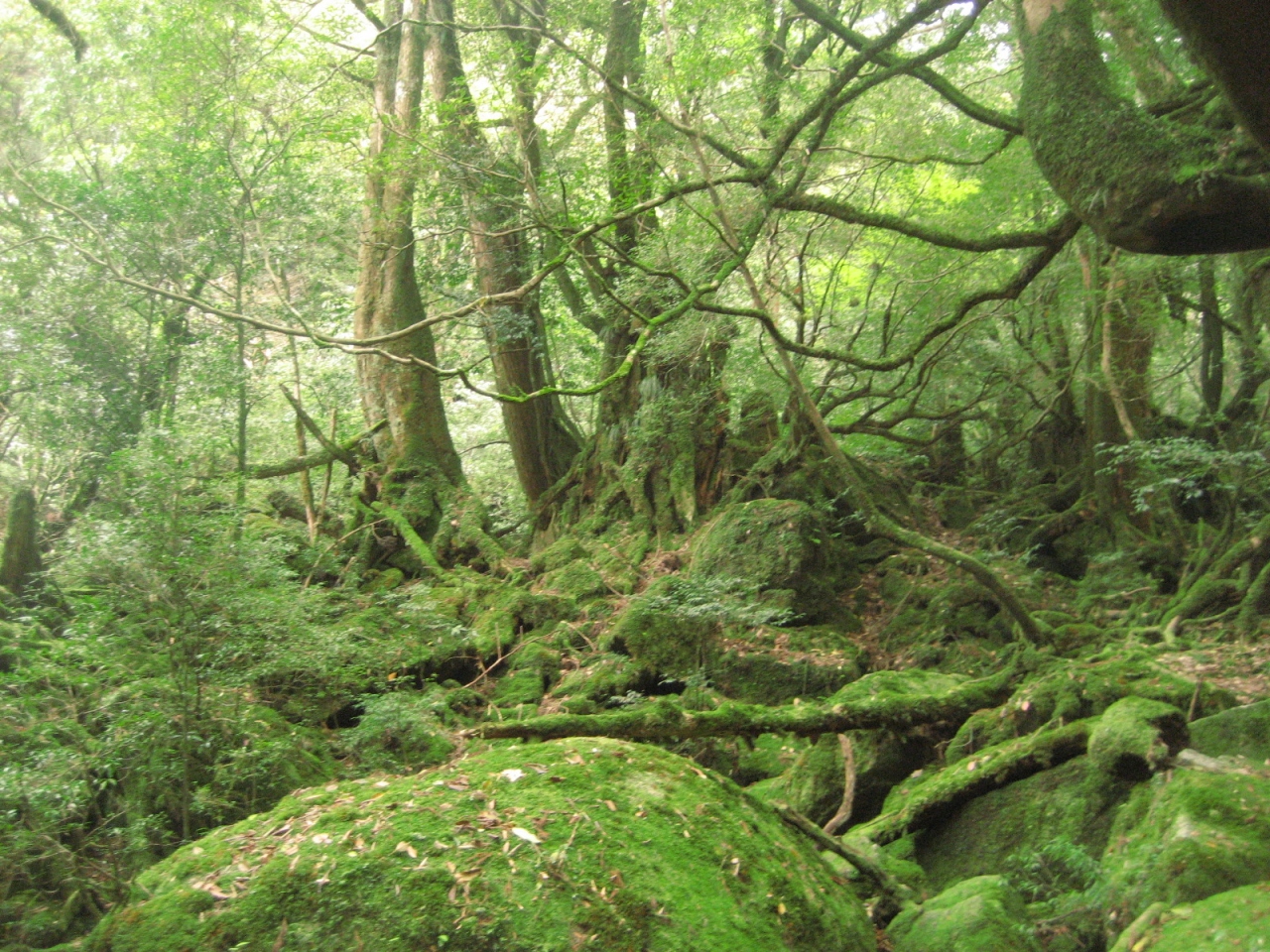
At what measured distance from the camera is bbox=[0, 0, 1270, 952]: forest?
338 centimetres

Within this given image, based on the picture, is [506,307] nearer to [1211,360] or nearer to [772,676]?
[772,676]

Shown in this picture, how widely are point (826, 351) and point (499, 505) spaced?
960cm

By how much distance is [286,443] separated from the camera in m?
16.0

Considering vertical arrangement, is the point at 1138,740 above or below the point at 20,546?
below

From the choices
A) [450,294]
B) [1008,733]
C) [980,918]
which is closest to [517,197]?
[450,294]

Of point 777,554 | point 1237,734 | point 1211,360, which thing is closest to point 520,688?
point 777,554

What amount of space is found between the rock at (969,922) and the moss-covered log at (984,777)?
0.95 meters

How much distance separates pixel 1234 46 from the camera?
2861 millimetres

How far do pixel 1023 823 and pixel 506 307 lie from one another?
31.4 feet

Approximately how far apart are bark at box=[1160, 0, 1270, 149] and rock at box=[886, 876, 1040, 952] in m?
2.92

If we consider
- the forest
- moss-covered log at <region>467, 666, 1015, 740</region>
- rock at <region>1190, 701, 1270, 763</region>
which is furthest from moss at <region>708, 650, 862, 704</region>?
rock at <region>1190, 701, 1270, 763</region>

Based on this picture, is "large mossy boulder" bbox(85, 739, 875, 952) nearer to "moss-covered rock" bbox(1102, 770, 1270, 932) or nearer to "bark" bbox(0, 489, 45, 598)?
"moss-covered rock" bbox(1102, 770, 1270, 932)

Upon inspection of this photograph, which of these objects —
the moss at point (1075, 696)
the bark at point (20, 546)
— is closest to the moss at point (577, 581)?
the moss at point (1075, 696)

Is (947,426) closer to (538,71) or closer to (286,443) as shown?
(538,71)
